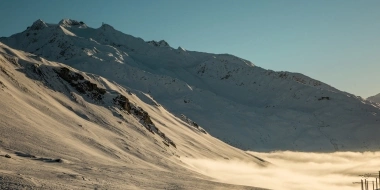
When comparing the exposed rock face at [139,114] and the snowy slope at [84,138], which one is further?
the exposed rock face at [139,114]

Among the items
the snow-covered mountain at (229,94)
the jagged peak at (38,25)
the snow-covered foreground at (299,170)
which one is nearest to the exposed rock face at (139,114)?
the snow-covered foreground at (299,170)

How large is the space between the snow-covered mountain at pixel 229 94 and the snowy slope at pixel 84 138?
21.0 m

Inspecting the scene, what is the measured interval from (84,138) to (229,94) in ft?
351

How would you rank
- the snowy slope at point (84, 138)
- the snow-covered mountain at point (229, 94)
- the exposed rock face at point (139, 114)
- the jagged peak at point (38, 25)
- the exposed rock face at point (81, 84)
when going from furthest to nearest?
1. the jagged peak at point (38, 25)
2. the snow-covered mountain at point (229, 94)
3. the exposed rock face at point (139, 114)
4. the exposed rock face at point (81, 84)
5. the snowy slope at point (84, 138)

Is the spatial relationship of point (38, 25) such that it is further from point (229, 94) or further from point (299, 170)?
point (299, 170)

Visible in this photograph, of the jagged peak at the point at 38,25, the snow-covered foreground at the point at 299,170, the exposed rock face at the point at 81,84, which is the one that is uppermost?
the jagged peak at the point at 38,25

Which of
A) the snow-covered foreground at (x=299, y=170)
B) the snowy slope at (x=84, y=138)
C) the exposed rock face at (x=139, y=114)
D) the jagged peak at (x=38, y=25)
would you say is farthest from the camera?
the jagged peak at (x=38, y=25)

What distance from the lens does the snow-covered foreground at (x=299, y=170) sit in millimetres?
45919

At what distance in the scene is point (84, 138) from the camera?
37.1m

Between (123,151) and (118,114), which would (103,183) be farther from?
(118,114)

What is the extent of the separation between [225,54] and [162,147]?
148594 millimetres

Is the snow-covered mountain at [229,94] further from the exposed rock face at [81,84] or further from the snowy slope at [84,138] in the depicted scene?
the exposed rock face at [81,84]

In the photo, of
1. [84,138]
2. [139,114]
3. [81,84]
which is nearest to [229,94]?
[139,114]

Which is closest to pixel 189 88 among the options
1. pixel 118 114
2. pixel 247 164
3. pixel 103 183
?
pixel 247 164
